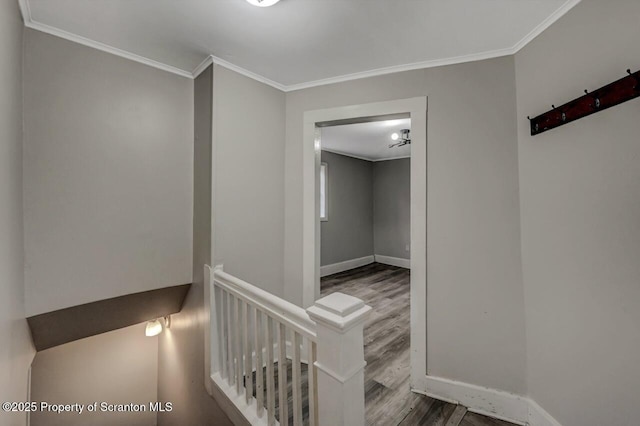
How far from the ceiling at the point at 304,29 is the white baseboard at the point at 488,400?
7.10ft

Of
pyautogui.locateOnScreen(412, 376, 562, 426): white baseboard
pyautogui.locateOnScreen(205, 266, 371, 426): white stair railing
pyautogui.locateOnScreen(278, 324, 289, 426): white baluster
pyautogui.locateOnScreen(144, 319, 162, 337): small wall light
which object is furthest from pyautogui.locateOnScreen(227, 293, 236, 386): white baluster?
pyautogui.locateOnScreen(144, 319, 162, 337): small wall light

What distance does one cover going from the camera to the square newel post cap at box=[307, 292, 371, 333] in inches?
31.4

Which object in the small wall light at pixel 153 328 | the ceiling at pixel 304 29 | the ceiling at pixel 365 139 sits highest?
the ceiling at pixel 365 139

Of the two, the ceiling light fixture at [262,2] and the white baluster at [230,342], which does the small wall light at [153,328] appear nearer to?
the white baluster at [230,342]

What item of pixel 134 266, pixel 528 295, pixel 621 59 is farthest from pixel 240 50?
pixel 528 295

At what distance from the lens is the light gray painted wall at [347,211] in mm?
4949

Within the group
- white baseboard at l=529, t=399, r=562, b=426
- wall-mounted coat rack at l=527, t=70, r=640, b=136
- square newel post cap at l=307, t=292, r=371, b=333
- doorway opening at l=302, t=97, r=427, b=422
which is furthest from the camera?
doorway opening at l=302, t=97, r=427, b=422

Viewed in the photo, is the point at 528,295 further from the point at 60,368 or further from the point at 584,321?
the point at 60,368

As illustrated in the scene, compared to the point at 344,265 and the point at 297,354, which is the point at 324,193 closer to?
the point at 344,265

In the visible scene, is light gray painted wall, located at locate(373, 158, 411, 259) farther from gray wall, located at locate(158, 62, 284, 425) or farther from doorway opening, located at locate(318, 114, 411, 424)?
gray wall, located at locate(158, 62, 284, 425)

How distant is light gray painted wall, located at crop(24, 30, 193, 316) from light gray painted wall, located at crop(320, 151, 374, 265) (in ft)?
10.3

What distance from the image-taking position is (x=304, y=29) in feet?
4.77

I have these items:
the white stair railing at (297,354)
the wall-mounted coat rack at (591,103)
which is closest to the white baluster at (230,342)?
the white stair railing at (297,354)

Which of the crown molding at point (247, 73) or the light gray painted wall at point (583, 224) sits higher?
the crown molding at point (247, 73)
